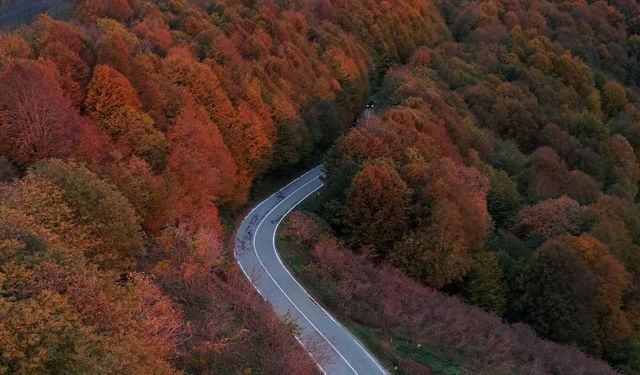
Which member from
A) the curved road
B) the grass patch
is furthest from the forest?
the curved road

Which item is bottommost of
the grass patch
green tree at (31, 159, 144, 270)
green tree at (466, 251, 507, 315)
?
green tree at (466, 251, 507, 315)

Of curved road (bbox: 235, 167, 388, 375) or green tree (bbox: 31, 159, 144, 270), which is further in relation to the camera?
curved road (bbox: 235, 167, 388, 375)

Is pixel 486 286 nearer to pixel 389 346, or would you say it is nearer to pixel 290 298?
pixel 389 346

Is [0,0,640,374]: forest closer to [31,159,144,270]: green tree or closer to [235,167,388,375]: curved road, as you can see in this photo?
[31,159,144,270]: green tree

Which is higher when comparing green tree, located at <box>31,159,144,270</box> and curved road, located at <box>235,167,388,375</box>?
green tree, located at <box>31,159,144,270</box>

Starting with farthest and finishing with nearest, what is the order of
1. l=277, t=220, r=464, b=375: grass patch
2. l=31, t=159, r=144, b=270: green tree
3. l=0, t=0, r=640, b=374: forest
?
l=277, t=220, r=464, b=375: grass patch
l=31, t=159, r=144, b=270: green tree
l=0, t=0, r=640, b=374: forest

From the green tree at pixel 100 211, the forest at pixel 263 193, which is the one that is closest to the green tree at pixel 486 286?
the forest at pixel 263 193
